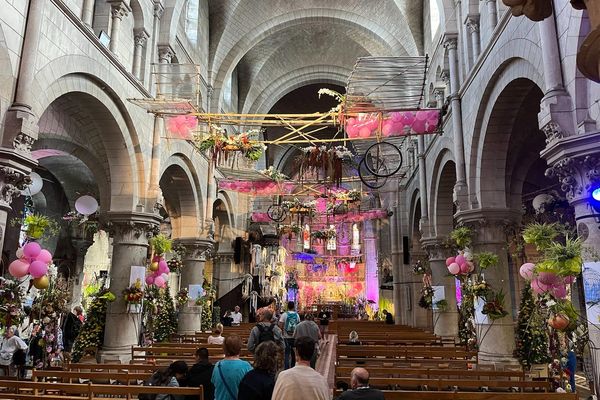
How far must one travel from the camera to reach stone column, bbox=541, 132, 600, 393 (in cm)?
563

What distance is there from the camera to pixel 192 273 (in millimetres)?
17328

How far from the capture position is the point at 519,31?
836 centimetres

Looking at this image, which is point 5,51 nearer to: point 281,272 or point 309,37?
point 309,37

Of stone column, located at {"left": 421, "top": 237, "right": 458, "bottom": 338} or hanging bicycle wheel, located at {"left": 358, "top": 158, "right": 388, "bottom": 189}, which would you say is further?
stone column, located at {"left": 421, "top": 237, "right": 458, "bottom": 338}

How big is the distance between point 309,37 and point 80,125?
56.8 feet

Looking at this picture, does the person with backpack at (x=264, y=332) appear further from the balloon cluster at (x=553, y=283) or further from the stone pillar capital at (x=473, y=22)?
the stone pillar capital at (x=473, y=22)

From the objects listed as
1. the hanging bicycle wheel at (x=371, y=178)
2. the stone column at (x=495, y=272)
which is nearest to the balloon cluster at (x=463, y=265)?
the stone column at (x=495, y=272)

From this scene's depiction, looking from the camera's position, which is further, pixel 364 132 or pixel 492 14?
pixel 364 132

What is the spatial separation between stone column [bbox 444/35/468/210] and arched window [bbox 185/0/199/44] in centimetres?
1006

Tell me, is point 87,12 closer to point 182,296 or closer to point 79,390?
point 79,390

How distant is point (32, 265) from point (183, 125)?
6412 mm

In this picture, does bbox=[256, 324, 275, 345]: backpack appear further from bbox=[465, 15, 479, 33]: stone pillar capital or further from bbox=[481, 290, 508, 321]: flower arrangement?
bbox=[465, 15, 479, 33]: stone pillar capital

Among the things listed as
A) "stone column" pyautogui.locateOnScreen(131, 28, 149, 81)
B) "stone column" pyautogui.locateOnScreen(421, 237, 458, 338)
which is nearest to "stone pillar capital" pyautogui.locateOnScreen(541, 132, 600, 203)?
"stone column" pyautogui.locateOnScreen(421, 237, 458, 338)

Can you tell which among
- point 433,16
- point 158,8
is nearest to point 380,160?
point 433,16
